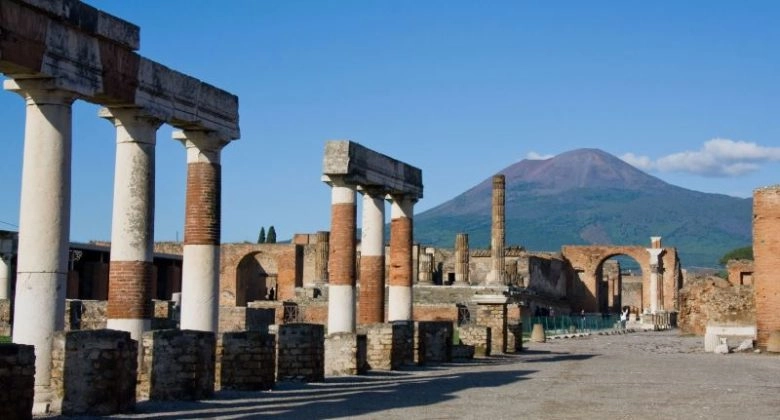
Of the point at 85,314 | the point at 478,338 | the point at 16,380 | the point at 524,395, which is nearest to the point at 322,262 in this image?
the point at 85,314

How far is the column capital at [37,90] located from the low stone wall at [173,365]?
9.79 ft

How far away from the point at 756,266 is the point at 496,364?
9801 millimetres

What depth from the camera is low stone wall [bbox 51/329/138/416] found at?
11.9 metres

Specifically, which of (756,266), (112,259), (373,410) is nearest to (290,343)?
(112,259)

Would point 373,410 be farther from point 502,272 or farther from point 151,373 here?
point 502,272

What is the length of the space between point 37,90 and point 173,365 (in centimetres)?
357

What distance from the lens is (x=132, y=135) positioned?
607 inches

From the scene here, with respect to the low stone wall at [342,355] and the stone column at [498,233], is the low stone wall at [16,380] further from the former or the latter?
the stone column at [498,233]

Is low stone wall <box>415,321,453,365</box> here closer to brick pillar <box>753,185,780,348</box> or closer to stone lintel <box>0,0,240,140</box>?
stone lintel <box>0,0,240,140</box>

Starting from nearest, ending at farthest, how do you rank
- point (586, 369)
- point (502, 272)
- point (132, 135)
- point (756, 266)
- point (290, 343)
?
point (132, 135), point (290, 343), point (586, 369), point (756, 266), point (502, 272)

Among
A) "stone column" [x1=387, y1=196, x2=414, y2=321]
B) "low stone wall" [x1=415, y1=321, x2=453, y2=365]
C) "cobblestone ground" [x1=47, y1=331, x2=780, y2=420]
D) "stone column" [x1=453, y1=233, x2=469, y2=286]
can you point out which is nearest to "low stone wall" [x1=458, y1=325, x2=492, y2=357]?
"stone column" [x1=387, y1=196, x2=414, y2=321]

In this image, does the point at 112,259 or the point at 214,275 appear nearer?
the point at 112,259

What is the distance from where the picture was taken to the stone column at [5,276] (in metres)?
37.7

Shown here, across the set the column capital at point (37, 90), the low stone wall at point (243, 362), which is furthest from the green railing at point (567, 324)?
the column capital at point (37, 90)
